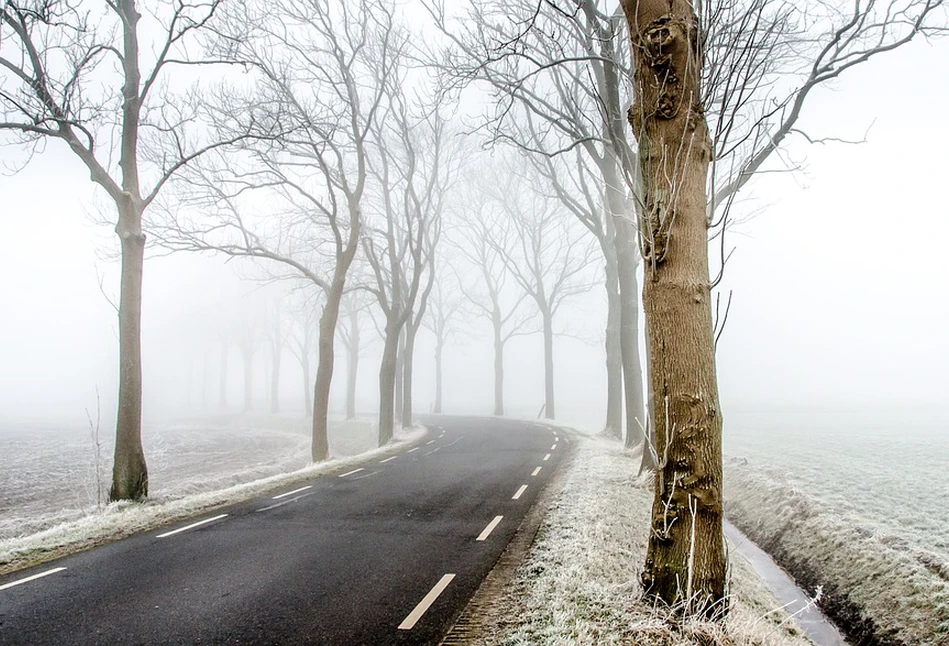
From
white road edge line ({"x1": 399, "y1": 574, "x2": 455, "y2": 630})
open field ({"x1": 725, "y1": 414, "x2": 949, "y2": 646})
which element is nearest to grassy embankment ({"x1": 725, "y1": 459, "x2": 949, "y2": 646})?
open field ({"x1": 725, "y1": 414, "x2": 949, "y2": 646})

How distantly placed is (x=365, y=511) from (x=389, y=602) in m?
4.14

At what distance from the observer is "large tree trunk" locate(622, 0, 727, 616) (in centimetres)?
457

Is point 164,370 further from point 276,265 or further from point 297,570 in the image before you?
point 297,570

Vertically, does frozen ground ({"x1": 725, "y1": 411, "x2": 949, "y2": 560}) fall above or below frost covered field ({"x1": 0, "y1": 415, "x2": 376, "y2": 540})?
above

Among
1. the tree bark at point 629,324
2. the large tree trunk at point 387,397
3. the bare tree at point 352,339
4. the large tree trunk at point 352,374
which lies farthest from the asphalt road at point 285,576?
the large tree trunk at point 352,374

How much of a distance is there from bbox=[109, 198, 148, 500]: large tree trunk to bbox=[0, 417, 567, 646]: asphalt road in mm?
2527

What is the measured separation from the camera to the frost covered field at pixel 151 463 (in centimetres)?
1238

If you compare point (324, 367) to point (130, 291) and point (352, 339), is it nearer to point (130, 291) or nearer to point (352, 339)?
point (130, 291)

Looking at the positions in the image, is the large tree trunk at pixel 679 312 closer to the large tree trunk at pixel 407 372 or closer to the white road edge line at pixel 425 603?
the white road edge line at pixel 425 603

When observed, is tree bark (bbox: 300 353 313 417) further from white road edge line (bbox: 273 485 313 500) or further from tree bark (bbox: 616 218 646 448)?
white road edge line (bbox: 273 485 313 500)

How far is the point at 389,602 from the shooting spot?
5.22m

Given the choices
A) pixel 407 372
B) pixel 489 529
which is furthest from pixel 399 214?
pixel 489 529

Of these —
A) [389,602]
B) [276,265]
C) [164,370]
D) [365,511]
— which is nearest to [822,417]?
[365,511]

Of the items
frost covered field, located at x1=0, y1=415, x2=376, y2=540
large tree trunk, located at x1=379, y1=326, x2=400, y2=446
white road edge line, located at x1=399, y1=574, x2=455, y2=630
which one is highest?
large tree trunk, located at x1=379, y1=326, x2=400, y2=446
